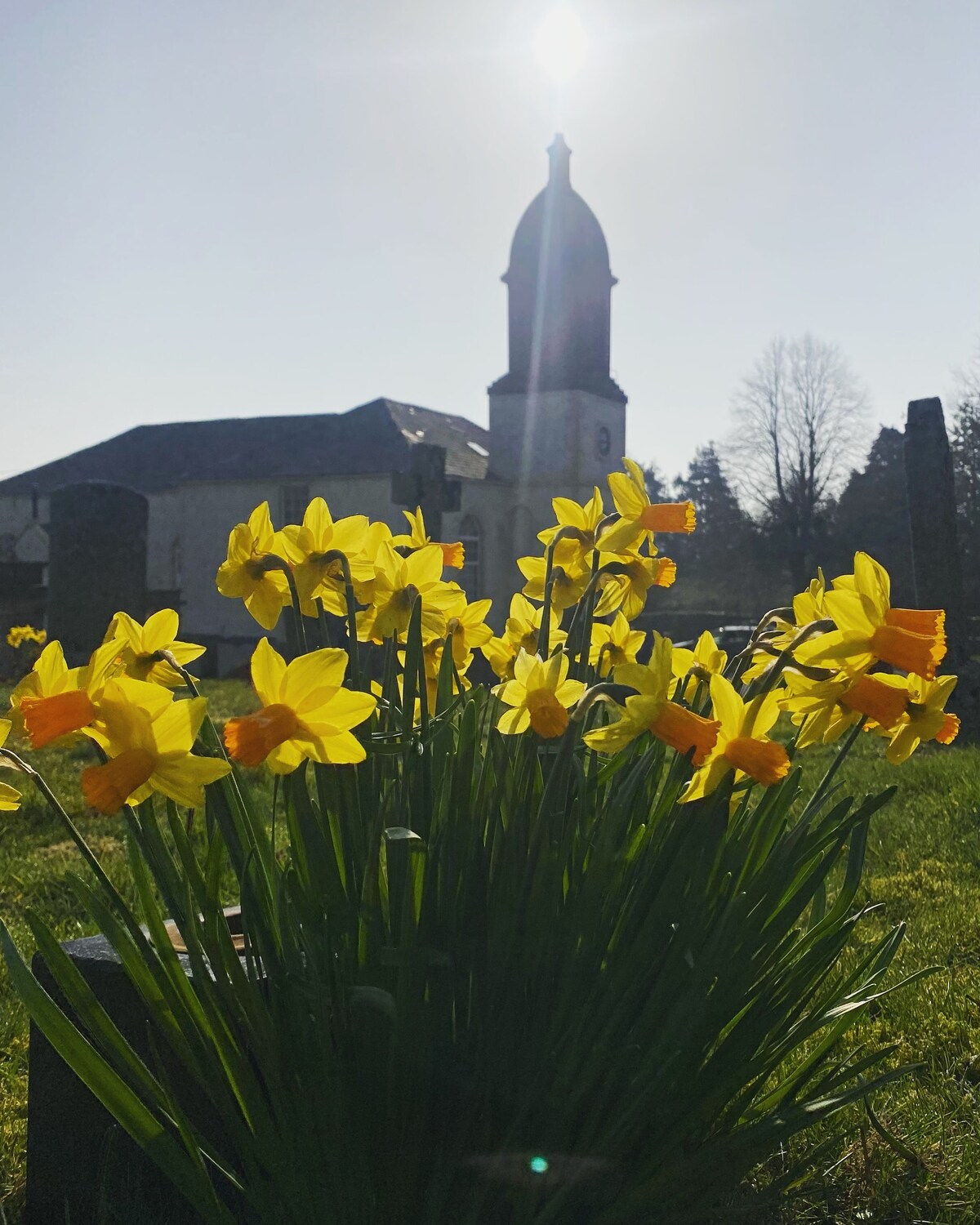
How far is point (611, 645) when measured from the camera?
1827mm

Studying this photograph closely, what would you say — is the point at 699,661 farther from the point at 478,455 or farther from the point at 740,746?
the point at 478,455

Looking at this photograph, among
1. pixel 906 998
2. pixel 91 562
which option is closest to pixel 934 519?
pixel 906 998

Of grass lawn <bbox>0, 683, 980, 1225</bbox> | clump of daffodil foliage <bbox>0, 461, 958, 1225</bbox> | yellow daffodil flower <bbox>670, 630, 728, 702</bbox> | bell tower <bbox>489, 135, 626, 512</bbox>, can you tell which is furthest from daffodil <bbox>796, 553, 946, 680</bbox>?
bell tower <bbox>489, 135, 626, 512</bbox>

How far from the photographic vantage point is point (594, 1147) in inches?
49.5

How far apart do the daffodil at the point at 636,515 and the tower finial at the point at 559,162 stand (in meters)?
28.4

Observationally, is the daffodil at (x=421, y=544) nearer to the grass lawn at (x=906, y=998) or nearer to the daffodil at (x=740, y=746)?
the daffodil at (x=740, y=746)

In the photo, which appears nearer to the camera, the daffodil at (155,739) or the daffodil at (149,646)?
the daffodil at (155,739)

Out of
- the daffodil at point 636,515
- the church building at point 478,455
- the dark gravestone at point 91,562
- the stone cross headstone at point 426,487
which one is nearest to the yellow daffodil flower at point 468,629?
the daffodil at point 636,515

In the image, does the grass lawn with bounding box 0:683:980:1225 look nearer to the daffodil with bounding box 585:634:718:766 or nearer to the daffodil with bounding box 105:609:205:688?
the daffodil with bounding box 105:609:205:688

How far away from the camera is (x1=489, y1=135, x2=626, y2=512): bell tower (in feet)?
91.1

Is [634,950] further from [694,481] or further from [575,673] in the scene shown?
[694,481]

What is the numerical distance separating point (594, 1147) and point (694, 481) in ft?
198

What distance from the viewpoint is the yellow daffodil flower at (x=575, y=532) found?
5.63 ft

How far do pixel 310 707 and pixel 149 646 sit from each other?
1.34 ft
